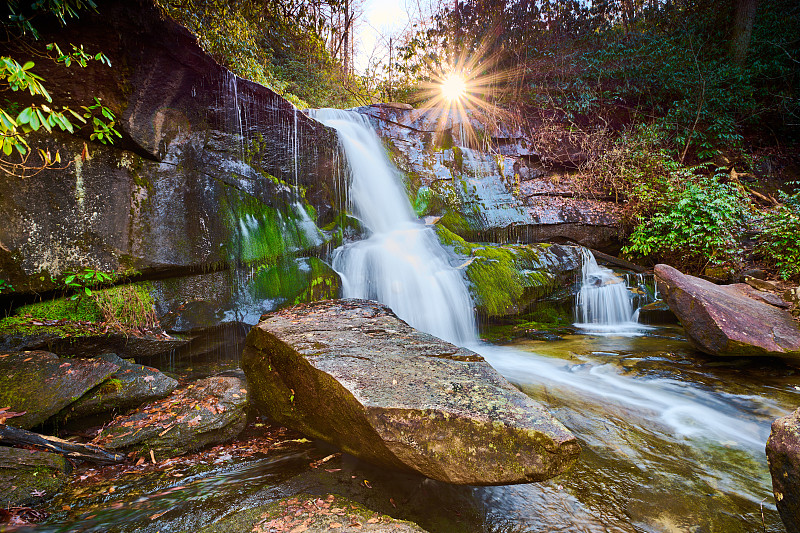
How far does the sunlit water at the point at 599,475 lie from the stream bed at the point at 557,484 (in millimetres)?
10

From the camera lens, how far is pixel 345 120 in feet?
31.9

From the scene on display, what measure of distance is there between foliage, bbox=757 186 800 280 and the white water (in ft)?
9.42

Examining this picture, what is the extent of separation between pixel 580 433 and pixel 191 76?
6.83m

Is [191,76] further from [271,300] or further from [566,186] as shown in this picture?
[566,186]

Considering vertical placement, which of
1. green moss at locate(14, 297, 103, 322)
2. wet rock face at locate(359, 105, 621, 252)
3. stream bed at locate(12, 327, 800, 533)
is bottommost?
stream bed at locate(12, 327, 800, 533)

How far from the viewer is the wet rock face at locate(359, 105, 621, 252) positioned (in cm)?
944

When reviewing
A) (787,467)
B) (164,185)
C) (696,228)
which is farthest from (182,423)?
(696,228)

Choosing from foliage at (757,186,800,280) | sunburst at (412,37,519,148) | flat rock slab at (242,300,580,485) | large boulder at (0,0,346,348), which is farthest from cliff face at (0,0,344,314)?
foliage at (757,186,800,280)

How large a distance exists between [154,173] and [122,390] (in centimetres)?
299

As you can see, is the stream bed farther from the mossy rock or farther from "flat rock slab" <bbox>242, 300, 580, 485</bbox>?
the mossy rock

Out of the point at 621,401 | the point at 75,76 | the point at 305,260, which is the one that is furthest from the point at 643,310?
the point at 75,76

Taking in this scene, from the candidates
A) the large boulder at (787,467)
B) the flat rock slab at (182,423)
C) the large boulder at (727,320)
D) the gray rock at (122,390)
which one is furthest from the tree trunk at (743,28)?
the gray rock at (122,390)

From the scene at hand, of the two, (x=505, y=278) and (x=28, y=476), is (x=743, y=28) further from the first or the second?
(x=28, y=476)

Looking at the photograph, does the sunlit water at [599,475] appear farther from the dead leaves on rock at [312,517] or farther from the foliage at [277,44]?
the foliage at [277,44]
